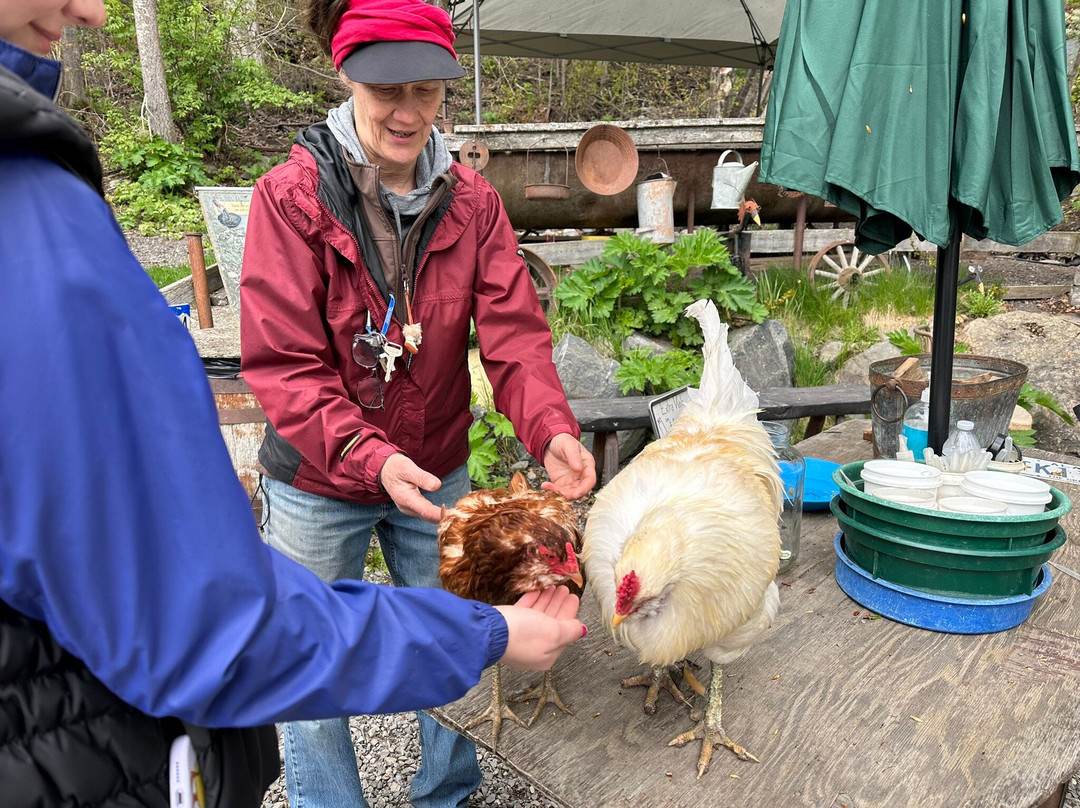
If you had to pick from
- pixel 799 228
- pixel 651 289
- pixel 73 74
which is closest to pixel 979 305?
pixel 799 228

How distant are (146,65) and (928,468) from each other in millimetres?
15292

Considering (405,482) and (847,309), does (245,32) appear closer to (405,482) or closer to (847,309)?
(847,309)

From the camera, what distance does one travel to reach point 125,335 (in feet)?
2.33

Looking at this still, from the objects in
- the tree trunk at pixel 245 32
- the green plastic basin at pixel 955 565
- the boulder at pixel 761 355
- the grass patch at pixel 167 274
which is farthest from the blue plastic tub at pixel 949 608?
the tree trunk at pixel 245 32

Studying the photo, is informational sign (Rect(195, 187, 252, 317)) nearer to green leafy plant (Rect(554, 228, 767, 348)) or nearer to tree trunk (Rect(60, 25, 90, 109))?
Answer: green leafy plant (Rect(554, 228, 767, 348))

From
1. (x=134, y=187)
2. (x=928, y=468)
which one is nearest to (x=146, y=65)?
(x=134, y=187)

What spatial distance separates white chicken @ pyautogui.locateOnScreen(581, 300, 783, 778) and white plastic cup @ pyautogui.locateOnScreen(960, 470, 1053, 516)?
1.82ft

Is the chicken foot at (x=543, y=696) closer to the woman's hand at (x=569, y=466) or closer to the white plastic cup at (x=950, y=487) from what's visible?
the woman's hand at (x=569, y=466)

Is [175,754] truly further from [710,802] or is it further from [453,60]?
[453,60]

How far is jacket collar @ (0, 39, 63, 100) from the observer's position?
0.75 meters

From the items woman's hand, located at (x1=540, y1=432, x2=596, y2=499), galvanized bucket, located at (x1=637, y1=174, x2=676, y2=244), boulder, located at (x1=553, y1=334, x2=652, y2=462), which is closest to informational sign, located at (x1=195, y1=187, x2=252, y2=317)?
boulder, located at (x1=553, y1=334, x2=652, y2=462)

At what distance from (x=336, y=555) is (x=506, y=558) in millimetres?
611

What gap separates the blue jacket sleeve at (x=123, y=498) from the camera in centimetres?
67

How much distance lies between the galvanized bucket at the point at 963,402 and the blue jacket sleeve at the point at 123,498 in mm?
2752
